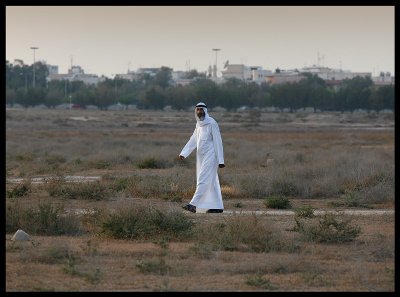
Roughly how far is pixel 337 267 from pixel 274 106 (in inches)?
4971

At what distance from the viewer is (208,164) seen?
58.4ft

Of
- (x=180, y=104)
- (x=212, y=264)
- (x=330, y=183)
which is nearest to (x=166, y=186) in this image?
(x=330, y=183)

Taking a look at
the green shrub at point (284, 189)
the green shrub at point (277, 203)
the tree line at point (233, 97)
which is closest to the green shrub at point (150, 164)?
the green shrub at point (284, 189)

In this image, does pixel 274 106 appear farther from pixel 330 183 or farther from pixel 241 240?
pixel 241 240

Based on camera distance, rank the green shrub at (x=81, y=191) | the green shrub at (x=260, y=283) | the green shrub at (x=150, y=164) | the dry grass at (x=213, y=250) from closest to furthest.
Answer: the green shrub at (x=260, y=283), the dry grass at (x=213, y=250), the green shrub at (x=81, y=191), the green shrub at (x=150, y=164)

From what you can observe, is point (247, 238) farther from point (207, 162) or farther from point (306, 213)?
point (207, 162)

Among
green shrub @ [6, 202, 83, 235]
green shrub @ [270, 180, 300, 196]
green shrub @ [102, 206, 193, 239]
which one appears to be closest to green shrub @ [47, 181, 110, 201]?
green shrub @ [270, 180, 300, 196]

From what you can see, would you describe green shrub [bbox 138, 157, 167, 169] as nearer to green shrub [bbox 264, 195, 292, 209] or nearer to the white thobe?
green shrub [bbox 264, 195, 292, 209]

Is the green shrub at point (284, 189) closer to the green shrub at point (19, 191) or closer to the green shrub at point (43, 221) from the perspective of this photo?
the green shrub at point (19, 191)

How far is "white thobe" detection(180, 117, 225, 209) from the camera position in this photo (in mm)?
17547

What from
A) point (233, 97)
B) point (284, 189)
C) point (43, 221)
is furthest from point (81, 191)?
point (233, 97)

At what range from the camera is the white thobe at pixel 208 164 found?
17547mm

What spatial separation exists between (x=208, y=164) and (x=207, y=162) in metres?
0.04

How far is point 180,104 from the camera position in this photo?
13325 cm
